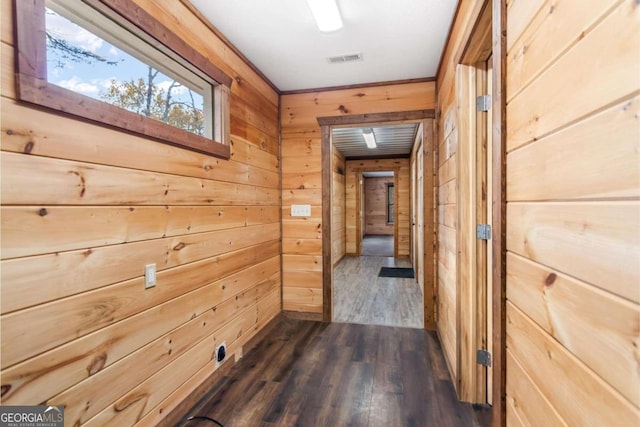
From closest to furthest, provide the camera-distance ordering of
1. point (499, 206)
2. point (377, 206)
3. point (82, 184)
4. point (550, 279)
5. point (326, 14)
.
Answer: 1. point (550, 279)
2. point (499, 206)
3. point (82, 184)
4. point (326, 14)
5. point (377, 206)

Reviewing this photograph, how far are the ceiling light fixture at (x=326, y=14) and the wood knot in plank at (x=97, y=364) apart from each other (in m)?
2.22

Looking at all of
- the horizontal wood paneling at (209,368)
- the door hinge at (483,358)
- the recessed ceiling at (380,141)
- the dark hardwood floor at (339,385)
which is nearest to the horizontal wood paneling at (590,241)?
the door hinge at (483,358)

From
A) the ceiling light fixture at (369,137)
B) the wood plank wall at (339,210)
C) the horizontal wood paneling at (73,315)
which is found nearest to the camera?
the horizontal wood paneling at (73,315)

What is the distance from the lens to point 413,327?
303 cm

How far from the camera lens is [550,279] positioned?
0.78m

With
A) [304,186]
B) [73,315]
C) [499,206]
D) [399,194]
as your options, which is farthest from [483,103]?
[399,194]

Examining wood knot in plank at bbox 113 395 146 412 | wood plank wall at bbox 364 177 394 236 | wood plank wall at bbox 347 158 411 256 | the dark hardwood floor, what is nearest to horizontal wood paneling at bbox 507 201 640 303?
the dark hardwood floor

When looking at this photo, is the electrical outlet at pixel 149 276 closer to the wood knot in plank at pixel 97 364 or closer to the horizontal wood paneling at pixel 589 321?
the wood knot in plank at pixel 97 364

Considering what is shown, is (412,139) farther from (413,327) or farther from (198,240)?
(198,240)

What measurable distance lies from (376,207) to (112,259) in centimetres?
1161

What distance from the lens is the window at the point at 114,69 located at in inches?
40.7

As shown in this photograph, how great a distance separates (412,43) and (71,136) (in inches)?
93.6

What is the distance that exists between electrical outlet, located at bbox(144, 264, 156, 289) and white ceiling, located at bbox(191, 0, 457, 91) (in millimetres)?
1680

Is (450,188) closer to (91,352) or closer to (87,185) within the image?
(87,185)
